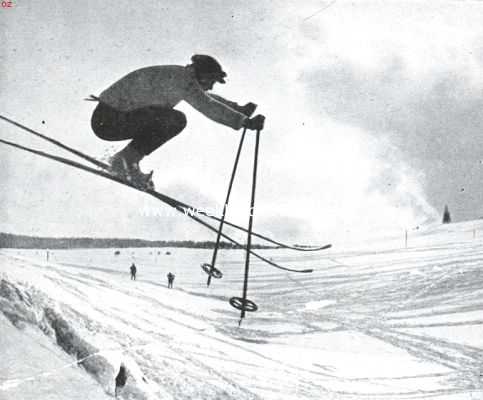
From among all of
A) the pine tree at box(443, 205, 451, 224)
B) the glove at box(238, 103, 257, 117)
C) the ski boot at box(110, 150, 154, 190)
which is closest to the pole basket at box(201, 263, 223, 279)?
the ski boot at box(110, 150, 154, 190)

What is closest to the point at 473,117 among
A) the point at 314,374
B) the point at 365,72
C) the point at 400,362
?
the point at 365,72

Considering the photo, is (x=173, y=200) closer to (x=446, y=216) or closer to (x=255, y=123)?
(x=255, y=123)

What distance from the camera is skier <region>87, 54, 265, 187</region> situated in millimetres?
1843

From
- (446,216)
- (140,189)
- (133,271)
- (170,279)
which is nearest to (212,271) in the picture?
(170,279)

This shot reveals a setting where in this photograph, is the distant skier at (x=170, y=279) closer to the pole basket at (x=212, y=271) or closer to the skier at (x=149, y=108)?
the pole basket at (x=212, y=271)

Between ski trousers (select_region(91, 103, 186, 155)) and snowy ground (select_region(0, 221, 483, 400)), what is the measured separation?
1.33ft

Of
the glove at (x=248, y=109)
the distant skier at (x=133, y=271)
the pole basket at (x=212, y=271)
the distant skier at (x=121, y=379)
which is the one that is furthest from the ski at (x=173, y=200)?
the distant skier at (x=121, y=379)

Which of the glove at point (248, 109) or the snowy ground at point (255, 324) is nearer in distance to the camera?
the snowy ground at point (255, 324)

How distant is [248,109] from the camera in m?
1.90

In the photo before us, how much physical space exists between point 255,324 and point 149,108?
89 centimetres

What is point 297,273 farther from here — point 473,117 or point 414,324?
point 473,117

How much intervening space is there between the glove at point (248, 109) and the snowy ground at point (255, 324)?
54 centimetres

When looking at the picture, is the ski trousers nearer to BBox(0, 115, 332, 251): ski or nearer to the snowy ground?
BBox(0, 115, 332, 251): ski

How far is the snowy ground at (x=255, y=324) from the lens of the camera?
1680mm
